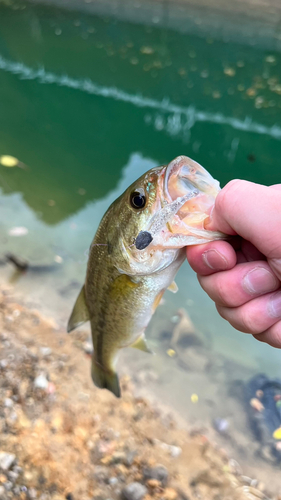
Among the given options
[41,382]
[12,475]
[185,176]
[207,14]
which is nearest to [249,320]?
[185,176]

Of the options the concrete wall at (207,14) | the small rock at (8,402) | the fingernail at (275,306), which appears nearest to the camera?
the fingernail at (275,306)

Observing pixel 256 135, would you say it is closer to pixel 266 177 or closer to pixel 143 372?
pixel 266 177

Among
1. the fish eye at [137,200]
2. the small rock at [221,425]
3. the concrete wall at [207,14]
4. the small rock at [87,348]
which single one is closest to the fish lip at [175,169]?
the fish eye at [137,200]

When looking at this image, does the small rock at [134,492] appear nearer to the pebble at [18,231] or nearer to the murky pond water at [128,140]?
the murky pond water at [128,140]

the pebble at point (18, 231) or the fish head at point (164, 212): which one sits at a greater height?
the fish head at point (164, 212)

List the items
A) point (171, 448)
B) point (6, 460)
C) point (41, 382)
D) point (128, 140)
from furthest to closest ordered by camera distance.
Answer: point (128, 140) < point (41, 382) < point (171, 448) < point (6, 460)

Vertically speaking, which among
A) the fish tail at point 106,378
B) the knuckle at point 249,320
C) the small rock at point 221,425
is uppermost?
the knuckle at point 249,320

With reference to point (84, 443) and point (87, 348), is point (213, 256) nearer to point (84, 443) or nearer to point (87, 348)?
point (84, 443)
